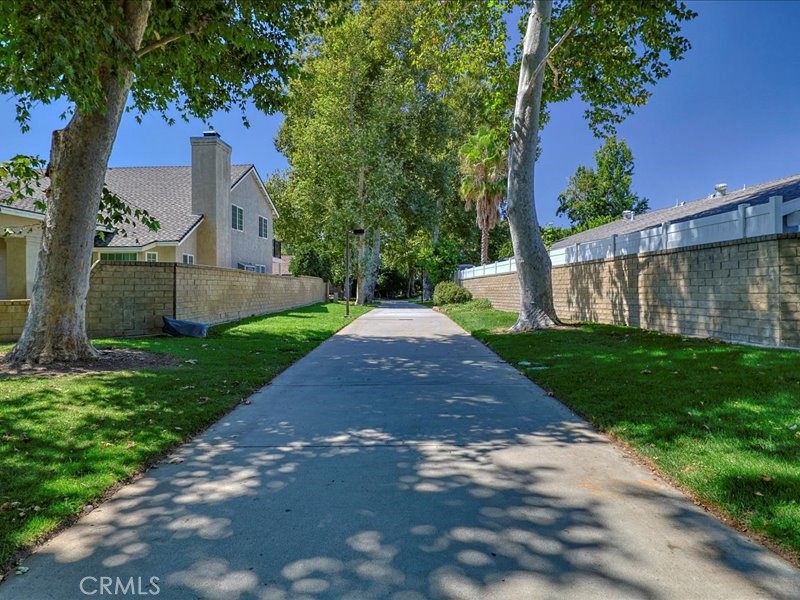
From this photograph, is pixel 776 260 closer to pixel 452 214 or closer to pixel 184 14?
pixel 184 14

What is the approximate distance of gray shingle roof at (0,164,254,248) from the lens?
62.1 feet

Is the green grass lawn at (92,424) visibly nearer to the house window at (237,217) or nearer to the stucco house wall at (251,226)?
the house window at (237,217)

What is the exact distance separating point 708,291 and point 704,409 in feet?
17.9

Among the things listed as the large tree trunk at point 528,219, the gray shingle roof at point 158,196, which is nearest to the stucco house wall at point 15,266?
the gray shingle roof at point 158,196

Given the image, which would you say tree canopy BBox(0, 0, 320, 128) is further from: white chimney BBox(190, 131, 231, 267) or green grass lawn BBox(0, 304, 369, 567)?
white chimney BBox(190, 131, 231, 267)

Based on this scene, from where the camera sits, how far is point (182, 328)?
12.5 meters

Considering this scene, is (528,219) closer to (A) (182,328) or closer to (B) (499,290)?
A: (A) (182,328)

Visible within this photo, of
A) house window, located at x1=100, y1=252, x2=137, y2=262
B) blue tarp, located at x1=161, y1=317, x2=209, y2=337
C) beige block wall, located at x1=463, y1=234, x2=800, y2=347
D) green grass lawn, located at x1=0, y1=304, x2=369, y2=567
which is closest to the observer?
green grass lawn, located at x1=0, y1=304, x2=369, y2=567

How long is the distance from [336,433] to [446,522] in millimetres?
→ 2115

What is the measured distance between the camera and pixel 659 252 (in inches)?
444

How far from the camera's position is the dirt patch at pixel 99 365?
24.7ft

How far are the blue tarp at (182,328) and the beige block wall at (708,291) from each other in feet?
35.3
